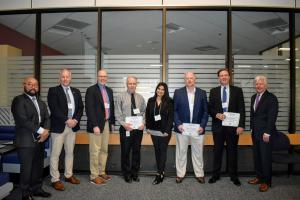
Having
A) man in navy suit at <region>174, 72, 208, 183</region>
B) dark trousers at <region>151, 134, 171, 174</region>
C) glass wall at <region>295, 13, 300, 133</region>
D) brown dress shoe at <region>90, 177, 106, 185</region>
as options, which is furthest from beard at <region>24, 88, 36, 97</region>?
glass wall at <region>295, 13, 300, 133</region>

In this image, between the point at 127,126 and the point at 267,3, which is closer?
the point at 127,126

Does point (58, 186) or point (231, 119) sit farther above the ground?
point (231, 119)

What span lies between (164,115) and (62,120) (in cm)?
155

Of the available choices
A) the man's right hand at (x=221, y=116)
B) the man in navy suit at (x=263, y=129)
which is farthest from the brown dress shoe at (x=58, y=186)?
the man in navy suit at (x=263, y=129)

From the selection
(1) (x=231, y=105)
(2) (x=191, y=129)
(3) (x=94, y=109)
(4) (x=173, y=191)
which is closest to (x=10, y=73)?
(3) (x=94, y=109)

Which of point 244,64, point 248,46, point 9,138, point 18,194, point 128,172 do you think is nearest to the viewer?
point 18,194

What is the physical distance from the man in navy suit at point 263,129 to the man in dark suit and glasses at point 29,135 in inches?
123

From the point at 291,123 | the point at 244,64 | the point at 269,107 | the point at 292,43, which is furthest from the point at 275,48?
the point at 269,107

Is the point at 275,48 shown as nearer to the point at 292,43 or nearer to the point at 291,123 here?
the point at 292,43

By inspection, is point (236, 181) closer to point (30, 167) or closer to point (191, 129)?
point (191, 129)

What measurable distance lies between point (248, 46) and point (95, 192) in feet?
25.6

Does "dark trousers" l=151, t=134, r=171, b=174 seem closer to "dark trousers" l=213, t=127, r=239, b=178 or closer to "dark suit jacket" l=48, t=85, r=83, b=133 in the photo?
"dark trousers" l=213, t=127, r=239, b=178

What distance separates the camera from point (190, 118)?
4102 millimetres

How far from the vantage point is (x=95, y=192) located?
3654 millimetres
